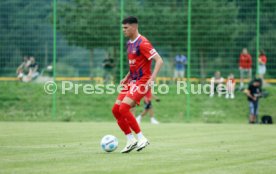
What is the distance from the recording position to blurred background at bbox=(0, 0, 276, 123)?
29141 mm

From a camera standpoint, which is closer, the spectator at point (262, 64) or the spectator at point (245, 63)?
the spectator at point (262, 64)

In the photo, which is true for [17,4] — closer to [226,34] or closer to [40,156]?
[226,34]

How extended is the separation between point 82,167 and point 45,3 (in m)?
21.3

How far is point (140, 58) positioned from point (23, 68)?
18124mm

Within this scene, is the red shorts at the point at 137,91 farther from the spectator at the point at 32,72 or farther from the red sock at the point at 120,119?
the spectator at the point at 32,72

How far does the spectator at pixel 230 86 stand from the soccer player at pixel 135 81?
1657 cm

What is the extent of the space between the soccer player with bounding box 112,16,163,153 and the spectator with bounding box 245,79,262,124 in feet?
48.9

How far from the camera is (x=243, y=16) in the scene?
29469 mm

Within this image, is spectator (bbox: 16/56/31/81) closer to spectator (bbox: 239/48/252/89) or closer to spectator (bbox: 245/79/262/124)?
spectator (bbox: 239/48/252/89)

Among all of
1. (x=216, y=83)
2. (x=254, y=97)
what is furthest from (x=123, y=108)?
(x=216, y=83)

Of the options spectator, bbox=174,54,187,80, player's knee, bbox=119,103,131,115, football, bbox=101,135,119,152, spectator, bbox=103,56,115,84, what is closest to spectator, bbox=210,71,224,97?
spectator, bbox=174,54,187,80

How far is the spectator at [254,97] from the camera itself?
1081 inches

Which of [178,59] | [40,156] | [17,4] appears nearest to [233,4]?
[178,59]

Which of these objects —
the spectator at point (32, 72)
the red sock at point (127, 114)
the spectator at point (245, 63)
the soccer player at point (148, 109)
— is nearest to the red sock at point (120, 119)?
the red sock at point (127, 114)
